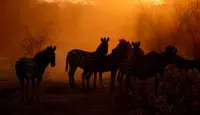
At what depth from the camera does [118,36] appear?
80.0 feet

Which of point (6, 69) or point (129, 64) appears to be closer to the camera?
point (129, 64)

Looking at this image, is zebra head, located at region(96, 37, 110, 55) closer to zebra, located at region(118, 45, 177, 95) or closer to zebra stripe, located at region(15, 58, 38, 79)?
zebra, located at region(118, 45, 177, 95)

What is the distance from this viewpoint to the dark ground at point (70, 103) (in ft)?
30.2

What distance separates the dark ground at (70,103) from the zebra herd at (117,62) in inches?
16.3

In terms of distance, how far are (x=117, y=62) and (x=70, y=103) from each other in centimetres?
248

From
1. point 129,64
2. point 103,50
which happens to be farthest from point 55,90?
point 129,64

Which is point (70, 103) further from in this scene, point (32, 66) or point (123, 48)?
point (123, 48)

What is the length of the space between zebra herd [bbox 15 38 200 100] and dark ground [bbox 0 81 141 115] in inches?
16.3

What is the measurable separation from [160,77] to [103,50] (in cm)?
250

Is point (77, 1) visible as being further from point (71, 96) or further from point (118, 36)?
point (71, 96)

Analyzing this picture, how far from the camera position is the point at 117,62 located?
11.7 m

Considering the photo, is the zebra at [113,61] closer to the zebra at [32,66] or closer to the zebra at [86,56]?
the zebra at [86,56]

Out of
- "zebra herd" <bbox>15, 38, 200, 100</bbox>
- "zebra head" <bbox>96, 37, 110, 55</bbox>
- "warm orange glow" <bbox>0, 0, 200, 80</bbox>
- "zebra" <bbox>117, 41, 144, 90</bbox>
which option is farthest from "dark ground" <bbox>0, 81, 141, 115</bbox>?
"warm orange glow" <bbox>0, 0, 200, 80</bbox>

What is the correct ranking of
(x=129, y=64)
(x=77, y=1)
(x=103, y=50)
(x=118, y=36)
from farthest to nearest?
(x=77, y=1) < (x=118, y=36) < (x=103, y=50) < (x=129, y=64)
